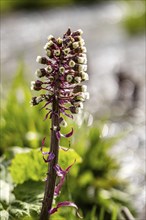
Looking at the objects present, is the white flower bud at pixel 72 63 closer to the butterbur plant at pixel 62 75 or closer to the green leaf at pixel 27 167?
the butterbur plant at pixel 62 75

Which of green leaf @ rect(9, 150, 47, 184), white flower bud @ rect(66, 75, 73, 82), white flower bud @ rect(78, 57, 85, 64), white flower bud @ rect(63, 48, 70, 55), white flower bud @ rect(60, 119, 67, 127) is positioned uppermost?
white flower bud @ rect(63, 48, 70, 55)

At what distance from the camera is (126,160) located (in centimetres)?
424

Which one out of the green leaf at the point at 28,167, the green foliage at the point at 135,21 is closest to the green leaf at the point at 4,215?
the green leaf at the point at 28,167

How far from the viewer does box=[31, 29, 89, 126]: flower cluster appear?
78.0 inches

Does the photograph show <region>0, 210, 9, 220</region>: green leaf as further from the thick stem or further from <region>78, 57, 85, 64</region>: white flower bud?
<region>78, 57, 85, 64</region>: white flower bud

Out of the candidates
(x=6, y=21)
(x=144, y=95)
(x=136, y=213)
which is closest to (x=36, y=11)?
(x=6, y=21)

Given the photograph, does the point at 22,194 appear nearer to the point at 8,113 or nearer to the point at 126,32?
the point at 8,113

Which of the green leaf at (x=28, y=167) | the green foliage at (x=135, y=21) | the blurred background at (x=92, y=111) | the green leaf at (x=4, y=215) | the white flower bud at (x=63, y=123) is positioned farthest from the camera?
the green foliage at (x=135, y=21)

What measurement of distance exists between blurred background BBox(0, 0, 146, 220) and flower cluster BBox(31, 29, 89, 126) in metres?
0.50

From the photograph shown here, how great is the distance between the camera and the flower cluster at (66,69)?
1.98 m

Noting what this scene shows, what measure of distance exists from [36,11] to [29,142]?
6919 mm

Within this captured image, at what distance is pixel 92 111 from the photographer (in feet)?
16.8

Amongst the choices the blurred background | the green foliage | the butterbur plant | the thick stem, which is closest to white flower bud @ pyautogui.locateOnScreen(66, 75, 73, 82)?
the butterbur plant

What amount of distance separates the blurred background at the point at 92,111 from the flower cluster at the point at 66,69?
1.65ft
